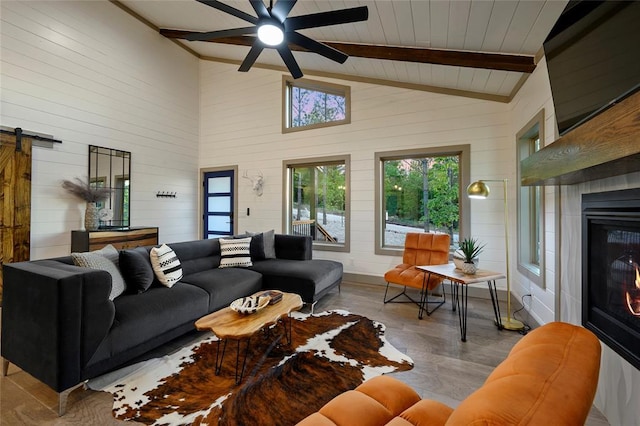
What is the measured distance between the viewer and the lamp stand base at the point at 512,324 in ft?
9.45

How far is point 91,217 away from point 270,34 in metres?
3.83

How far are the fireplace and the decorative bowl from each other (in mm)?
2283

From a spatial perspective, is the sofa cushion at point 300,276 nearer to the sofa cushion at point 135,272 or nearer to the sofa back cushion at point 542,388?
the sofa cushion at point 135,272

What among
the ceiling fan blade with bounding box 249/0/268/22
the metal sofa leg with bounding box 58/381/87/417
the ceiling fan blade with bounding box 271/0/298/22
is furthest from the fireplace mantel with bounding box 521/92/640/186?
the metal sofa leg with bounding box 58/381/87/417

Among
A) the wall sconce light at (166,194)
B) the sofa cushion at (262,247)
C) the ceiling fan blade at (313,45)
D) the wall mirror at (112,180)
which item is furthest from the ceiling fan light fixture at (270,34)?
the wall sconce light at (166,194)

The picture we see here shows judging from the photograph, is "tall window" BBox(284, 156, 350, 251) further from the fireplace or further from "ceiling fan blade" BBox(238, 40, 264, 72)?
the fireplace

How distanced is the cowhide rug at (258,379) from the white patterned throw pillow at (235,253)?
3.92ft

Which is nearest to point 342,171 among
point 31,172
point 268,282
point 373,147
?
point 373,147

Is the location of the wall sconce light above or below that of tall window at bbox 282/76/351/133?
below

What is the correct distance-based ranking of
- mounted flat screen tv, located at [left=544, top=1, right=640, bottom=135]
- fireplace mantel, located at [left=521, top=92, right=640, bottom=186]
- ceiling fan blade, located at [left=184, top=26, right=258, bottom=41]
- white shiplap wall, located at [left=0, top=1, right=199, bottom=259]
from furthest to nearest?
white shiplap wall, located at [left=0, top=1, right=199, bottom=259]
ceiling fan blade, located at [left=184, top=26, right=258, bottom=41]
mounted flat screen tv, located at [left=544, top=1, right=640, bottom=135]
fireplace mantel, located at [left=521, top=92, right=640, bottom=186]

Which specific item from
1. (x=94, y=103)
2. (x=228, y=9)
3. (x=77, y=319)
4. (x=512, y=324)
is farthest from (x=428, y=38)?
(x=94, y=103)

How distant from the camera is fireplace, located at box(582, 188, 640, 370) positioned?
1.49 metres

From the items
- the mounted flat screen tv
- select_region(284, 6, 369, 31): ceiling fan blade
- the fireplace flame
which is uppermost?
select_region(284, 6, 369, 31): ceiling fan blade

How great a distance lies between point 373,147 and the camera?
15.2 ft
